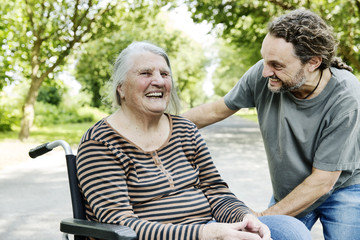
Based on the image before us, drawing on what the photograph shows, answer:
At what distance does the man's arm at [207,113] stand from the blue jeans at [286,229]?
98 cm

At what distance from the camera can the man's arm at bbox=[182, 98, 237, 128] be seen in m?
2.88

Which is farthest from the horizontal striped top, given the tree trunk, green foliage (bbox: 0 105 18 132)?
green foliage (bbox: 0 105 18 132)

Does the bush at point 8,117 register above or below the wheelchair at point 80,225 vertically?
below

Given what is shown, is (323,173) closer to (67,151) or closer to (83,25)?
(67,151)

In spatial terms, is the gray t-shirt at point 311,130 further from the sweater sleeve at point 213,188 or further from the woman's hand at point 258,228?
the woman's hand at point 258,228

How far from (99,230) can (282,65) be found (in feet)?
4.28

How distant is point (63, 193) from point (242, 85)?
4.11 m

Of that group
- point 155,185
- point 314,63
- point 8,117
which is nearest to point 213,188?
point 155,185

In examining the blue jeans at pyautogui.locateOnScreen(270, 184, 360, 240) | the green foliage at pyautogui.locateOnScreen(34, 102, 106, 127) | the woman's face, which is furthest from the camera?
the green foliage at pyautogui.locateOnScreen(34, 102, 106, 127)

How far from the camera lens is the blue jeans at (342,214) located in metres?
2.47

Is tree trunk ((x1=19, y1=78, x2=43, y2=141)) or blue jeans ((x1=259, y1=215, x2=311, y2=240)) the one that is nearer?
blue jeans ((x1=259, y1=215, x2=311, y2=240))

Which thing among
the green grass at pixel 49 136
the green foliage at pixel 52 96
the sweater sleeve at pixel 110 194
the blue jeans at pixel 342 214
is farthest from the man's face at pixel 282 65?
the green foliage at pixel 52 96

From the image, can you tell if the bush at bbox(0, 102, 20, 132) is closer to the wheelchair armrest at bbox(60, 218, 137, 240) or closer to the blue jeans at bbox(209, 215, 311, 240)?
the wheelchair armrest at bbox(60, 218, 137, 240)

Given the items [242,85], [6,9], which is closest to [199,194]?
[242,85]
